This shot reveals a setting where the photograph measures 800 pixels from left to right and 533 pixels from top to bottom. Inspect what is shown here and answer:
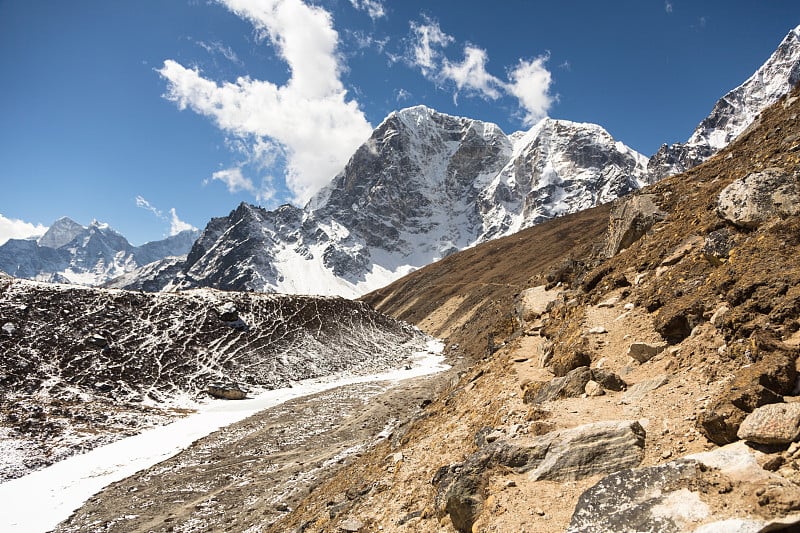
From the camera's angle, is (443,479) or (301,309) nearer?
(443,479)

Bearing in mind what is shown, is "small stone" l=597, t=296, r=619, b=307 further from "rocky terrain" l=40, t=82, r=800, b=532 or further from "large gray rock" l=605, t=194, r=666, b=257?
"large gray rock" l=605, t=194, r=666, b=257

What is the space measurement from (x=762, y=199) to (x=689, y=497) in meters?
8.20

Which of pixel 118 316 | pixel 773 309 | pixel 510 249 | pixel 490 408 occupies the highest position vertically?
pixel 510 249

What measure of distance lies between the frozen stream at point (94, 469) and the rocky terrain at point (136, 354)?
1.55 meters

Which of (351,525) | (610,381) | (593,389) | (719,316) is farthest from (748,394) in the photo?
(351,525)

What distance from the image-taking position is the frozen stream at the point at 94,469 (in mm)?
17484

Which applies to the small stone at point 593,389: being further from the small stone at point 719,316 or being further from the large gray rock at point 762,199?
the large gray rock at point 762,199

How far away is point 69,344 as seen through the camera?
39469 mm

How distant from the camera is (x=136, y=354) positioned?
136 feet

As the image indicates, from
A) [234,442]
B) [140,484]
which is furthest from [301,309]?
[140,484]

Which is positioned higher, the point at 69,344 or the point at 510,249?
the point at 510,249

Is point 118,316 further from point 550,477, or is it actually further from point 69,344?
point 550,477

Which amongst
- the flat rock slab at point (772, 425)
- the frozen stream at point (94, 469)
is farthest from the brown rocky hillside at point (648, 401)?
the frozen stream at point (94, 469)

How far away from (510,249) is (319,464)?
119094 millimetres
